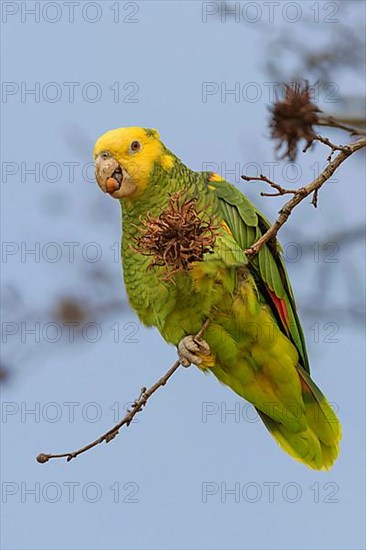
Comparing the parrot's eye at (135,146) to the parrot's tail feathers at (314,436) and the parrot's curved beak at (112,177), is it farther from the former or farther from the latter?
the parrot's tail feathers at (314,436)

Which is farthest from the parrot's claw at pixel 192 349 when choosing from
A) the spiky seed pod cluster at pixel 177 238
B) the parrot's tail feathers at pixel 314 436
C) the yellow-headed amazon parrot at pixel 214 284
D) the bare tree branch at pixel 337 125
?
the bare tree branch at pixel 337 125

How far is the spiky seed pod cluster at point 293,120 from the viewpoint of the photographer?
197cm

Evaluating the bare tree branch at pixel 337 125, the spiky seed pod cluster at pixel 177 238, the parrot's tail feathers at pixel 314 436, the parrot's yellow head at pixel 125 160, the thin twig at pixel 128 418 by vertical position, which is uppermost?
the bare tree branch at pixel 337 125

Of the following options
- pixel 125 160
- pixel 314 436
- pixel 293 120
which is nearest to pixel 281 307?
pixel 314 436

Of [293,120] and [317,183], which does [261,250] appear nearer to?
[317,183]

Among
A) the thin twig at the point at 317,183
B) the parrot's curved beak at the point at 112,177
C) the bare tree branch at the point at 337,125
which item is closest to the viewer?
the bare tree branch at the point at 337,125

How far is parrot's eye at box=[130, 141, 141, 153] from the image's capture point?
377 centimetres

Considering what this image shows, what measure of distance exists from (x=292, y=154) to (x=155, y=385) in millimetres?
1375

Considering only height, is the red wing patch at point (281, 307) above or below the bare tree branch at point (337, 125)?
below

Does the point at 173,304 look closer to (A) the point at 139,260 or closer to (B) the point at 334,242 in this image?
(A) the point at 139,260

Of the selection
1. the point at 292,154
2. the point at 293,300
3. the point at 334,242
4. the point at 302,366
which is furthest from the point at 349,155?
the point at 302,366

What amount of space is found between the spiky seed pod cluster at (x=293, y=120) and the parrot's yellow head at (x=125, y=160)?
1747 millimetres

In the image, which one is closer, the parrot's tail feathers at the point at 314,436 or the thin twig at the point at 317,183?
the thin twig at the point at 317,183

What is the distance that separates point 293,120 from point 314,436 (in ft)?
9.36
